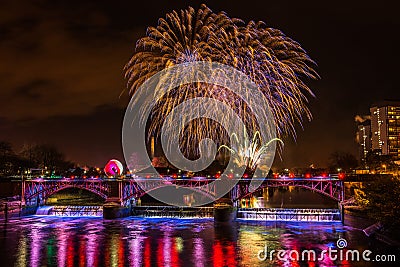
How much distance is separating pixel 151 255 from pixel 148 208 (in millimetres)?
36053

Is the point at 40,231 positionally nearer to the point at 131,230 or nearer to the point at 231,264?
the point at 131,230

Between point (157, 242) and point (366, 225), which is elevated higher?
point (366, 225)

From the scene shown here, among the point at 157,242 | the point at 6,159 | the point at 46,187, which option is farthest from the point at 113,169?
the point at 6,159

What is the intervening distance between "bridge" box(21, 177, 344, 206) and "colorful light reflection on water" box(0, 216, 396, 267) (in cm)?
774

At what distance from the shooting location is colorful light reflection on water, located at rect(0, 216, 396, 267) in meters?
43.5

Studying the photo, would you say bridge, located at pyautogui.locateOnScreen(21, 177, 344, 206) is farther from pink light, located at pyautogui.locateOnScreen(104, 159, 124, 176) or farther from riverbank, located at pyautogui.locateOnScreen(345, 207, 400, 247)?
riverbank, located at pyautogui.locateOnScreen(345, 207, 400, 247)

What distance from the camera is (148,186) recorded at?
268 feet

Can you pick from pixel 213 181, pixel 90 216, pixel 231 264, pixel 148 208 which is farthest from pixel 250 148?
pixel 231 264

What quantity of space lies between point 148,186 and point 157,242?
1121 inches

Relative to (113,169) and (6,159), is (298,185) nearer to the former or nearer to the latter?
(113,169)

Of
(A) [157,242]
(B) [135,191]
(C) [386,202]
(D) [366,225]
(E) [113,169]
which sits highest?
(E) [113,169]

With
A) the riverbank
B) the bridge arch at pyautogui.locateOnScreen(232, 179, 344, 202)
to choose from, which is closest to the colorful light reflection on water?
the riverbank

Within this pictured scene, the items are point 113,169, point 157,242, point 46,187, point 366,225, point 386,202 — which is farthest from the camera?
point 46,187

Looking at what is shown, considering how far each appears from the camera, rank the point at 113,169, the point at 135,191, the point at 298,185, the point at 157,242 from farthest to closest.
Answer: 1. the point at 113,169
2. the point at 135,191
3. the point at 298,185
4. the point at 157,242
